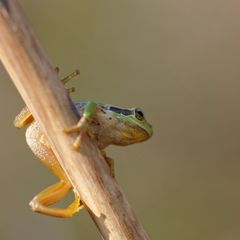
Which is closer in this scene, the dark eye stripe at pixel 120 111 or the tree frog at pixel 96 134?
the tree frog at pixel 96 134

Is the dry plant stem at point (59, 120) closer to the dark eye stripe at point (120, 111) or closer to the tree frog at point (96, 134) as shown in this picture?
the tree frog at point (96, 134)

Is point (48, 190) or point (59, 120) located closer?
point (59, 120)

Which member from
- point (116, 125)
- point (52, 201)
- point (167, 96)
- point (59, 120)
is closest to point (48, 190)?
point (52, 201)

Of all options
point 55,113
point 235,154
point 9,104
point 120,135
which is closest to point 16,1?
point 55,113

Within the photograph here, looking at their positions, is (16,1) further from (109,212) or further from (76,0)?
(76,0)

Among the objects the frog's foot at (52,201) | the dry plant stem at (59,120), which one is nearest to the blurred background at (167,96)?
the frog's foot at (52,201)

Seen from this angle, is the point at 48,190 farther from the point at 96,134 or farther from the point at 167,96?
the point at 167,96
